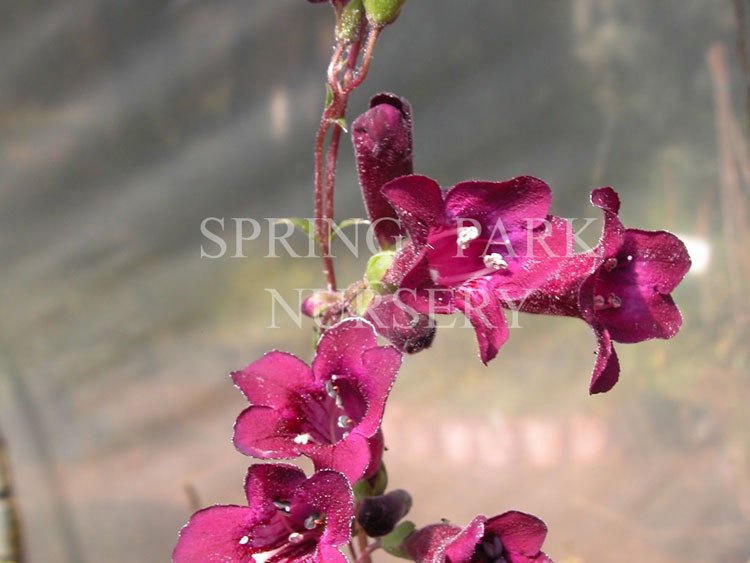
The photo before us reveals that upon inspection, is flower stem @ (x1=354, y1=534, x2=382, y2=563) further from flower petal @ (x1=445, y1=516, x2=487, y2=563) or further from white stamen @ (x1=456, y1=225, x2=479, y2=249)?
white stamen @ (x1=456, y1=225, x2=479, y2=249)

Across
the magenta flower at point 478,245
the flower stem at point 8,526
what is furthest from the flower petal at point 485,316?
the flower stem at point 8,526

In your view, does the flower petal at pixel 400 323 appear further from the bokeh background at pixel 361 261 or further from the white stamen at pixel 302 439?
the bokeh background at pixel 361 261

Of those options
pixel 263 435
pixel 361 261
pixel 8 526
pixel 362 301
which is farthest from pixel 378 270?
pixel 361 261

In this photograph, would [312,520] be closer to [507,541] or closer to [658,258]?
[507,541]

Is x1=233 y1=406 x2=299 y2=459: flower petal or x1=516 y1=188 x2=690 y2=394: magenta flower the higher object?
x1=516 y1=188 x2=690 y2=394: magenta flower

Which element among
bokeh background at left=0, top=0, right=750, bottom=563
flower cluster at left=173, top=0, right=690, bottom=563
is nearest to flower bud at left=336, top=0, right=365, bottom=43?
flower cluster at left=173, top=0, right=690, bottom=563

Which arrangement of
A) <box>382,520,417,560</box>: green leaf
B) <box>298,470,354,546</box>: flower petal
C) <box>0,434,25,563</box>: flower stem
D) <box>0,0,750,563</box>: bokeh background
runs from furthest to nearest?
1. <box>0,0,750,563</box>: bokeh background
2. <box>0,434,25,563</box>: flower stem
3. <box>382,520,417,560</box>: green leaf
4. <box>298,470,354,546</box>: flower petal
